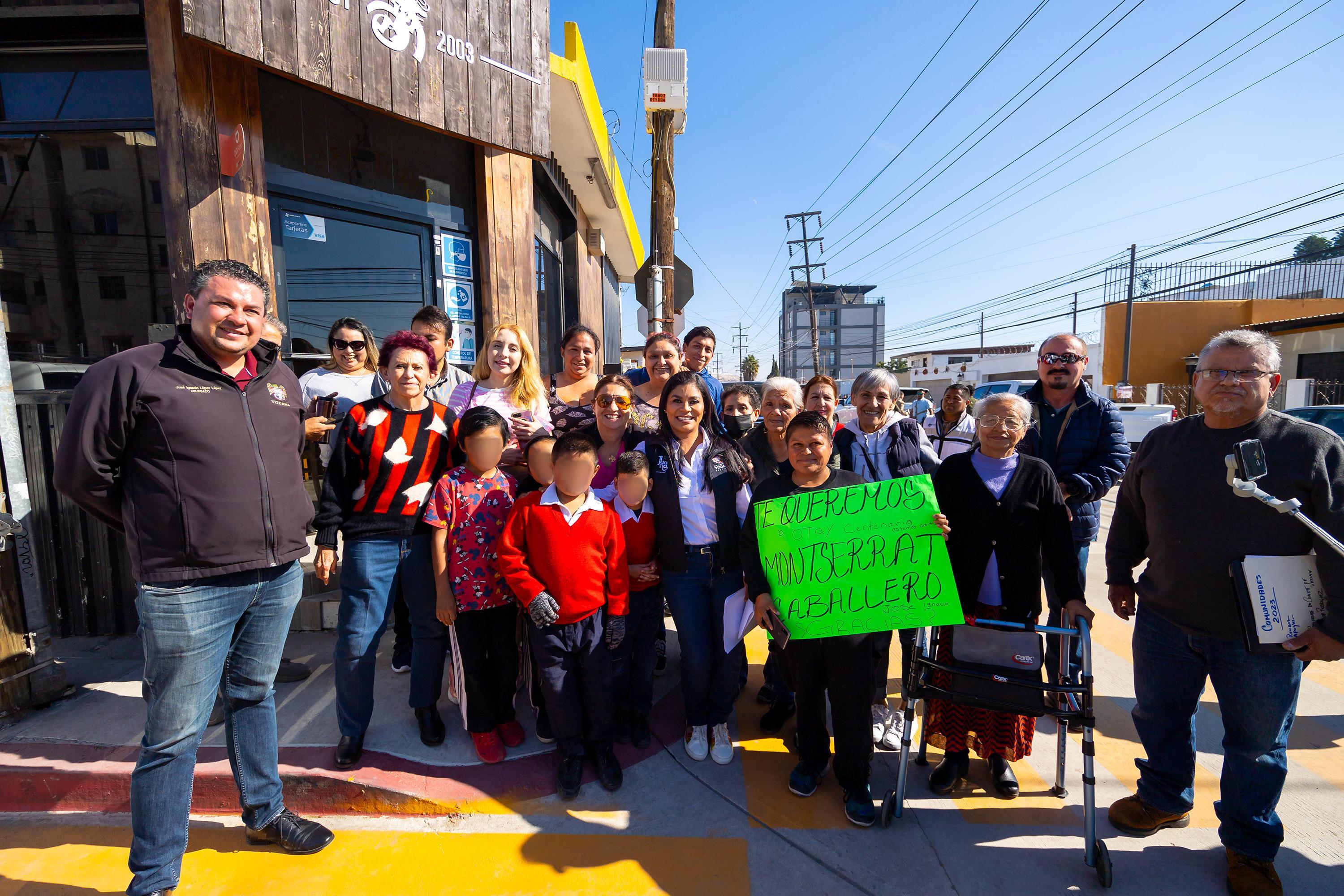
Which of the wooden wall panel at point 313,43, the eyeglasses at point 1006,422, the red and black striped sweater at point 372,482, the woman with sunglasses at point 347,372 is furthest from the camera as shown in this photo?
the wooden wall panel at point 313,43

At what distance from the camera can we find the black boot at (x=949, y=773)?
110 inches

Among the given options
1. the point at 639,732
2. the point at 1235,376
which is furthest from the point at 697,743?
the point at 1235,376

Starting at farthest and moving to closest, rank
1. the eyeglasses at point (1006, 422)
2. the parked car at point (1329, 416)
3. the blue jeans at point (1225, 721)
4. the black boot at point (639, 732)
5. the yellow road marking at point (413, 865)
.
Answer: the parked car at point (1329, 416)
the black boot at point (639, 732)
the eyeglasses at point (1006, 422)
the yellow road marking at point (413, 865)
the blue jeans at point (1225, 721)

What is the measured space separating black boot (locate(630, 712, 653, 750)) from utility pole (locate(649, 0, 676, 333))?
15.7 ft

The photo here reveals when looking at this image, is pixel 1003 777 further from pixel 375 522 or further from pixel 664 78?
pixel 664 78

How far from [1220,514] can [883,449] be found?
5.10 ft

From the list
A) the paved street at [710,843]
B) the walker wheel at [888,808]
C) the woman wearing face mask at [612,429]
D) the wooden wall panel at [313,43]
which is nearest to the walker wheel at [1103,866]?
the paved street at [710,843]

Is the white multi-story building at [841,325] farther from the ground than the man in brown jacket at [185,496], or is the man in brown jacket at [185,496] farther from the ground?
the white multi-story building at [841,325]

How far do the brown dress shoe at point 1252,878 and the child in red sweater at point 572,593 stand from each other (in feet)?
7.92

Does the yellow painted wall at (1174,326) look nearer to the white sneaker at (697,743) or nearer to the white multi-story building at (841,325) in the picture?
the white sneaker at (697,743)

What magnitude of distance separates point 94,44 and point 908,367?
62.6 meters

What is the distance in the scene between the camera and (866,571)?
8.34 feet

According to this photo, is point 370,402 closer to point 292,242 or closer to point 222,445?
point 222,445

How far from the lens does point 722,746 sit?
305 cm
